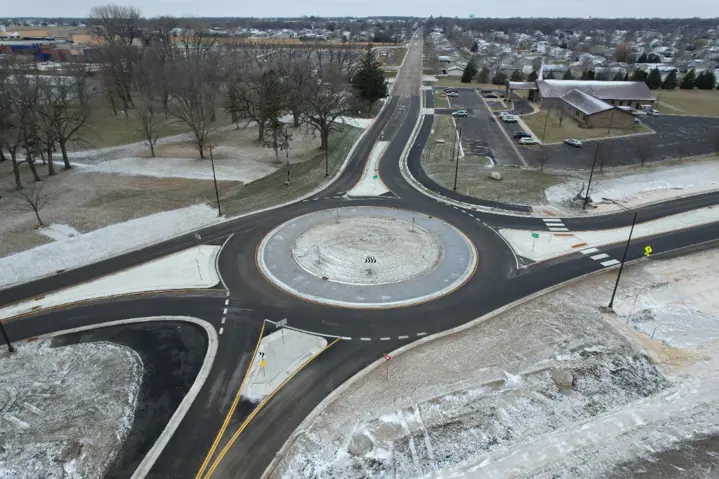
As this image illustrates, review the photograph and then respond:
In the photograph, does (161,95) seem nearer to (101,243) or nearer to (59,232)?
(59,232)

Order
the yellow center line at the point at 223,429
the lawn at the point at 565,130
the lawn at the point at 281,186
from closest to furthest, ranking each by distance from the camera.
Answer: the yellow center line at the point at 223,429, the lawn at the point at 281,186, the lawn at the point at 565,130

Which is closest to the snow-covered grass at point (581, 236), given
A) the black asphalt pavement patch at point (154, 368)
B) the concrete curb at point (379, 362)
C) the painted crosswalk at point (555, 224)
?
the painted crosswalk at point (555, 224)

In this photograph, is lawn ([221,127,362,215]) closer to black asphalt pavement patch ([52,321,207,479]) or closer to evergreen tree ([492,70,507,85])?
black asphalt pavement patch ([52,321,207,479])

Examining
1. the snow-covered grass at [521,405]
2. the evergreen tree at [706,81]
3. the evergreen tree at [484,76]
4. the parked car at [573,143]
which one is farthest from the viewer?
the evergreen tree at [484,76]

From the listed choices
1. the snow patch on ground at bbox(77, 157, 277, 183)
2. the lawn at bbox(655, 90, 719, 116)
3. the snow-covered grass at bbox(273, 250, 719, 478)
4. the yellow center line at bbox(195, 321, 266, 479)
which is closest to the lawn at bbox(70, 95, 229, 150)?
the snow patch on ground at bbox(77, 157, 277, 183)

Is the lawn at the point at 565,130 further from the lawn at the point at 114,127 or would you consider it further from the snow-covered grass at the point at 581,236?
the lawn at the point at 114,127
